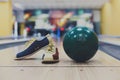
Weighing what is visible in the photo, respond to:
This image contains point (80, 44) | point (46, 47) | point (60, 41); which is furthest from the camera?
point (60, 41)

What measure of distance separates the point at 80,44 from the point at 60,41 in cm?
628

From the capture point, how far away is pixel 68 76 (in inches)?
61.3

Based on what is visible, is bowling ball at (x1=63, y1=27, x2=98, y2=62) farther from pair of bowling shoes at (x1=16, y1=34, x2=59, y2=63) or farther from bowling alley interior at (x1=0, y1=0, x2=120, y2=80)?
pair of bowling shoes at (x1=16, y1=34, x2=59, y2=63)

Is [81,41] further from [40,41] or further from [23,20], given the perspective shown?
[23,20]

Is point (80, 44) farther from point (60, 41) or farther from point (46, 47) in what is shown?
point (60, 41)

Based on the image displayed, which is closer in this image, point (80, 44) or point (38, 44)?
point (80, 44)

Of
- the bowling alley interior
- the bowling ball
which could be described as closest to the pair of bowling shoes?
the bowling alley interior

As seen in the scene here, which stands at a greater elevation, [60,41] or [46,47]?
[60,41]

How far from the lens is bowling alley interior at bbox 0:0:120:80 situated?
1.74m

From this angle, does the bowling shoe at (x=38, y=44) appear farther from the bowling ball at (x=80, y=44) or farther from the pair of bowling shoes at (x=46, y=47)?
the bowling ball at (x=80, y=44)

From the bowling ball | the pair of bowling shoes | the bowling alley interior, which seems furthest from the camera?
the pair of bowling shoes

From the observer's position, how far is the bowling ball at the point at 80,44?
211cm

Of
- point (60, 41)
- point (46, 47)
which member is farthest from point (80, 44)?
point (60, 41)

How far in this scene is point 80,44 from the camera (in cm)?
212
